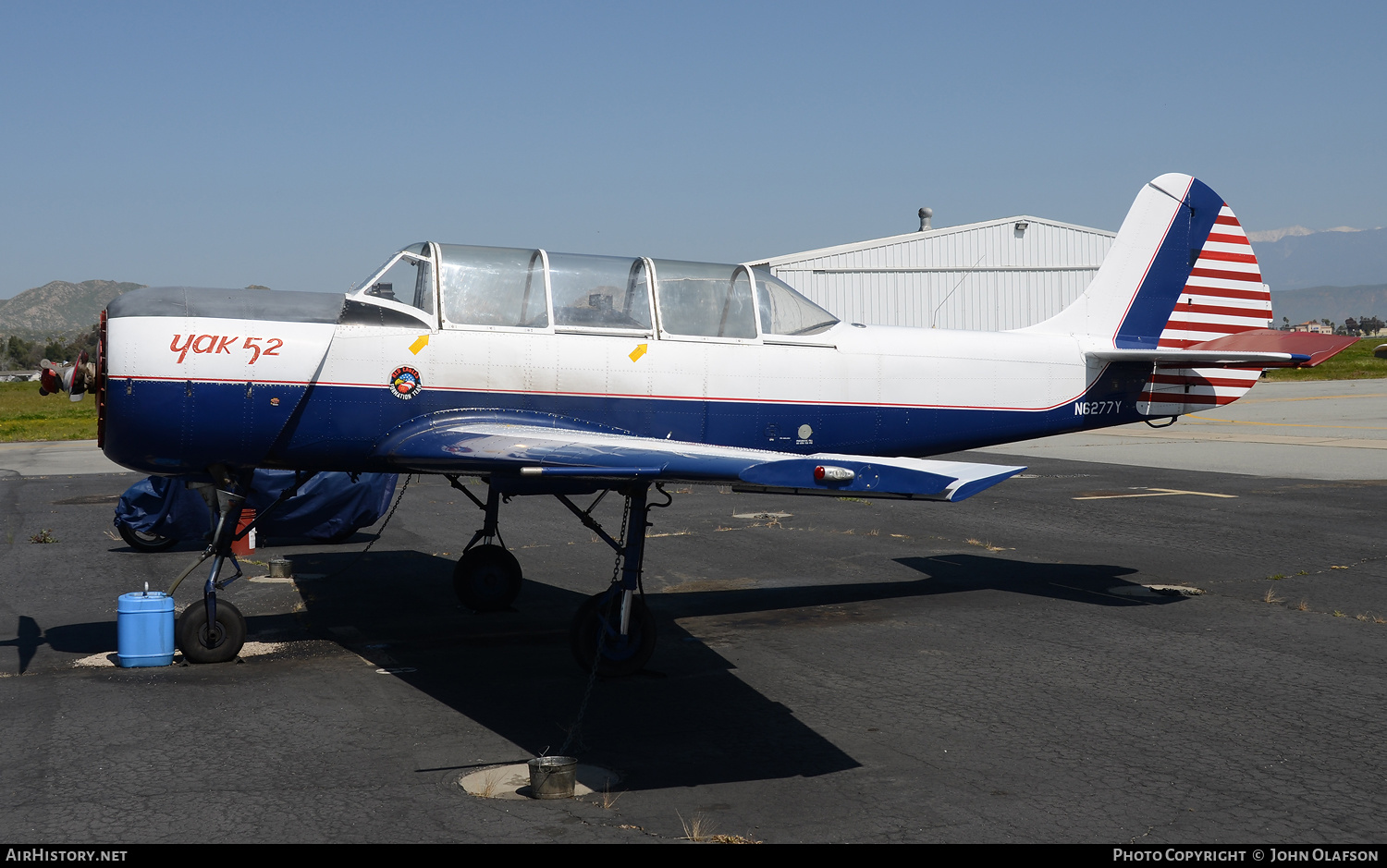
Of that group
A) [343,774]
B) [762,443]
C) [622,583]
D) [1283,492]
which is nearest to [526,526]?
[762,443]

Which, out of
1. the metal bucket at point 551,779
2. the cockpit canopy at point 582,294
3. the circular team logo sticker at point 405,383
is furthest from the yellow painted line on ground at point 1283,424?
the metal bucket at point 551,779

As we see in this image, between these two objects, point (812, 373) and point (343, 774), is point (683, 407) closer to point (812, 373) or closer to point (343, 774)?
point (812, 373)

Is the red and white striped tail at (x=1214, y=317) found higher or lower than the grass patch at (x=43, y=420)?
higher

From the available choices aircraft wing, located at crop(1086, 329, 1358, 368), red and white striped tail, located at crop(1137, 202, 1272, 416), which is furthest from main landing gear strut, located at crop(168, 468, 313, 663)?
red and white striped tail, located at crop(1137, 202, 1272, 416)

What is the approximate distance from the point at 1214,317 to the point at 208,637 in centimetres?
966

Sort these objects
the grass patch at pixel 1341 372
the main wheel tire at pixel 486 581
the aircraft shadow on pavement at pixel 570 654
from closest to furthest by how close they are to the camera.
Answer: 1. the aircraft shadow on pavement at pixel 570 654
2. the main wheel tire at pixel 486 581
3. the grass patch at pixel 1341 372

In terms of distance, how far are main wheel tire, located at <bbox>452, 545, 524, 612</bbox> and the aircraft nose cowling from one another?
2.40 metres

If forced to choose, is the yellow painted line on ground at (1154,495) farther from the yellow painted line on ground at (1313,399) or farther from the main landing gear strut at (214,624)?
the yellow painted line on ground at (1313,399)

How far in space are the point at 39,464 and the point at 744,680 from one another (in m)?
23.8

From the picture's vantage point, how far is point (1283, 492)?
54.2 feet

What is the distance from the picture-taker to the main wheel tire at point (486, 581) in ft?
31.3

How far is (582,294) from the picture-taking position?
8320 millimetres

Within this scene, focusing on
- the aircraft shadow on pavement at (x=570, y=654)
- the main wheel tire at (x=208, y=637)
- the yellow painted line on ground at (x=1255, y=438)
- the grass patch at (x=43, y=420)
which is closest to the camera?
the aircraft shadow on pavement at (x=570, y=654)

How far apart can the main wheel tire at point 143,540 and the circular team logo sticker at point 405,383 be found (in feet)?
21.5
